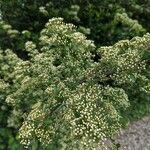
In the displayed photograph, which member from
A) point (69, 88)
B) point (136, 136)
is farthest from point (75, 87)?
point (136, 136)

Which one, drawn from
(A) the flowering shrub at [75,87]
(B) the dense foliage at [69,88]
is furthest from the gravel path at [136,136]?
(A) the flowering shrub at [75,87]

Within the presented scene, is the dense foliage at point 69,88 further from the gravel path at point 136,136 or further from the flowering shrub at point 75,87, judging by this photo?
the gravel path at point 136,136

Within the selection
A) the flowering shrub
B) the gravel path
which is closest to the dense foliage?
the flowering shrub

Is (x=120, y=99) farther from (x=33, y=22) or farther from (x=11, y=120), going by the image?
(x=33, y=22)

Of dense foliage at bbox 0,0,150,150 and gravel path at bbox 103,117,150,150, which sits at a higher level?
dense foliage at bbox 0,0,150,150

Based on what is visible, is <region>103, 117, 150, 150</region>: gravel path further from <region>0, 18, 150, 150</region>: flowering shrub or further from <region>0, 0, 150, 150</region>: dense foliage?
<region>0, 18, 150, 150</region>: flowering shrub

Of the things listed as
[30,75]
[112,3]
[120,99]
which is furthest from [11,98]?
[112,3]
